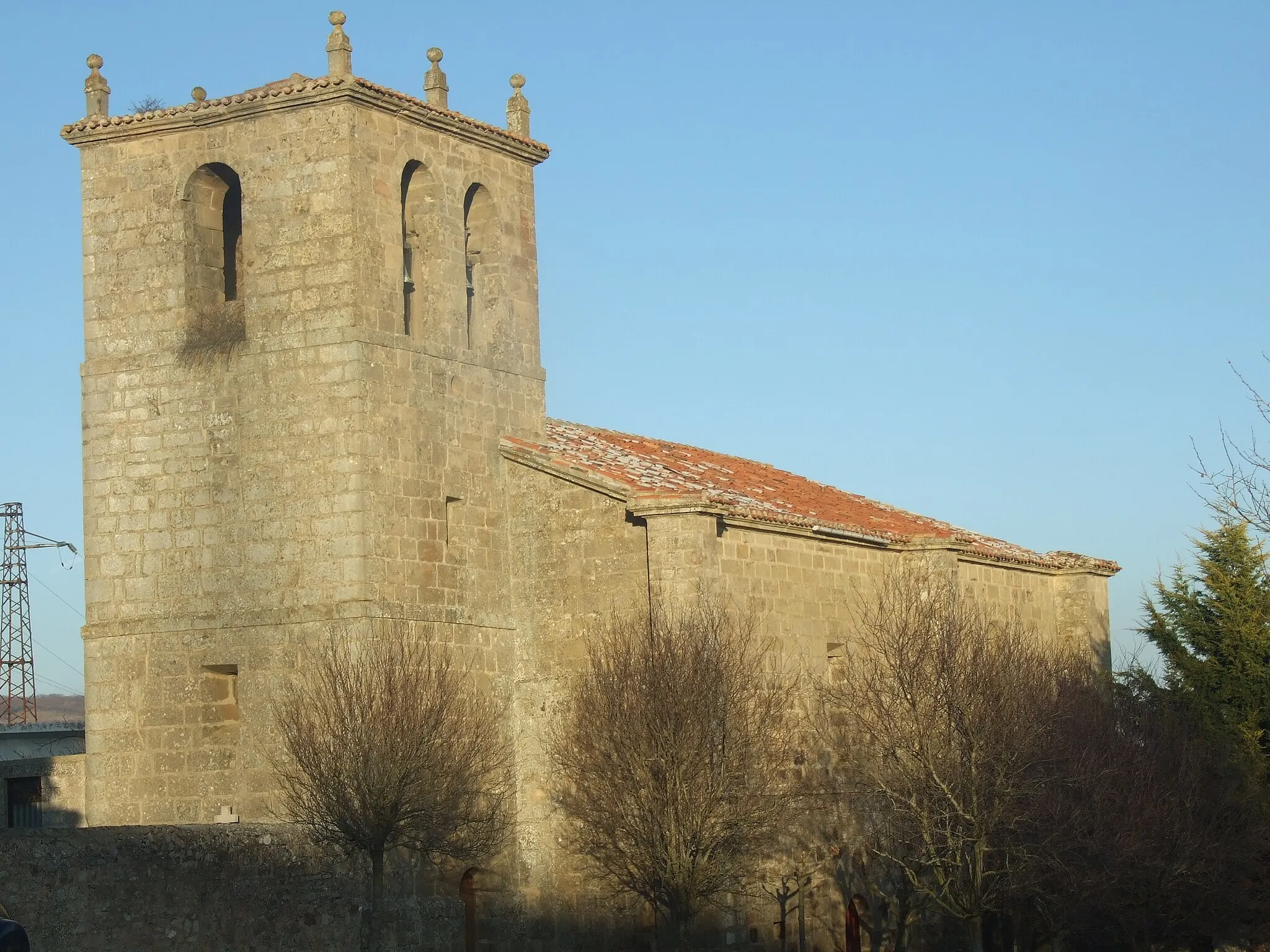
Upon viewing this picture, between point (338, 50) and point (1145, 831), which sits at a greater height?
point (338, 50)

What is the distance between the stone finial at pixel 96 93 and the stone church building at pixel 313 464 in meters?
0.04

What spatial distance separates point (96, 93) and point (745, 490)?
12.1 meters

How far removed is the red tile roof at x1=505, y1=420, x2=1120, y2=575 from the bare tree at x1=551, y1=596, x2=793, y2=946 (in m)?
2.36

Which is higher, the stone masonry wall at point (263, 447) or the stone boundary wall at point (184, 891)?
the stone masonry wall at point (263, 447)

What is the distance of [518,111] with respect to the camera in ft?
104

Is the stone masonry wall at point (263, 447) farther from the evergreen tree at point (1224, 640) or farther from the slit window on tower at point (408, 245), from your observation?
the evergreen tree at point (1224, 640)

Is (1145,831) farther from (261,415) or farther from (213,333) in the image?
(213,333)

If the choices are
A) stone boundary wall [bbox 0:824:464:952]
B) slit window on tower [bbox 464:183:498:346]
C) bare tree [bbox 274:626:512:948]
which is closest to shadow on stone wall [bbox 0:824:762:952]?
Result: stone boundary wall [bbox 0:824:464:952]

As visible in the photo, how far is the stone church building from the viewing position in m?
27.8

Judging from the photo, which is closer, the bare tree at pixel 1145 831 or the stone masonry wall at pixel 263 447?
the stone masonry wall at pixel 263 447

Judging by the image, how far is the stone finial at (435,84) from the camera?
30.1m

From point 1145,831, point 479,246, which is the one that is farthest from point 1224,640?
point 479,246

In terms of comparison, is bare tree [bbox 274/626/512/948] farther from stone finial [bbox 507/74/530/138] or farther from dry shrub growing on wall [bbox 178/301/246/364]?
stone finial [bbox 507/74/530/138]

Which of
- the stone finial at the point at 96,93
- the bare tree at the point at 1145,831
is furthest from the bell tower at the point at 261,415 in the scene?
the bare tree at the point at 1145,831
